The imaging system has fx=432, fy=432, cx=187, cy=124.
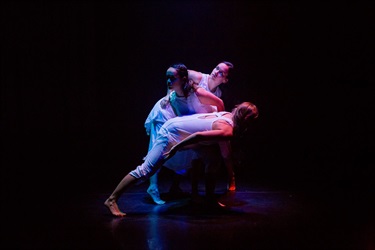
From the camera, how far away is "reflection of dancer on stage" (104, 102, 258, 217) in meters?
3.38

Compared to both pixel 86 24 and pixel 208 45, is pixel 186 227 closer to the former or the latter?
pixel 208 45

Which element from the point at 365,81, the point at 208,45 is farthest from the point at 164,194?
the point at 365,81

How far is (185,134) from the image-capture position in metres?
3.56

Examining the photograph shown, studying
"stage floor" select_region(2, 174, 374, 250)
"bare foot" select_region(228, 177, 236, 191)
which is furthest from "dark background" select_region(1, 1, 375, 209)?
"stage floor" select_region(2, 174, 374, 250)

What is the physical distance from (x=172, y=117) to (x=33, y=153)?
326cm

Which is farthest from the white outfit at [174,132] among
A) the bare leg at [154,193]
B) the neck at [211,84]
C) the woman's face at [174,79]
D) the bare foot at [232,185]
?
the bare foot at [232,185]

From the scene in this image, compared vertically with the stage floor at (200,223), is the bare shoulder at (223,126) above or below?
above

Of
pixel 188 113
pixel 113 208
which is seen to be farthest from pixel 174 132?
pixel 113 208

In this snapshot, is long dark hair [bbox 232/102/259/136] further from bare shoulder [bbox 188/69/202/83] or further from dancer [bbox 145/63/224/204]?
bare shoulder [bbox 188/69/202/83]

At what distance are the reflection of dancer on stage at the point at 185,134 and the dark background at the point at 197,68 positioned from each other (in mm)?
1971

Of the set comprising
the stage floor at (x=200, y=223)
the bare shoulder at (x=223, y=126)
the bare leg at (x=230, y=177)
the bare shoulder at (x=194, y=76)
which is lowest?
the stage floor at (x=200, y=223)

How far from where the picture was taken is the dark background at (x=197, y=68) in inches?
230

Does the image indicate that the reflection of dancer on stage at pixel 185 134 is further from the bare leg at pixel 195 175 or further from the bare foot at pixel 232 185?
the bare foot at pixel 232 185

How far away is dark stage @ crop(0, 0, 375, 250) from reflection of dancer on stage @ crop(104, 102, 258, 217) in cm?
113
